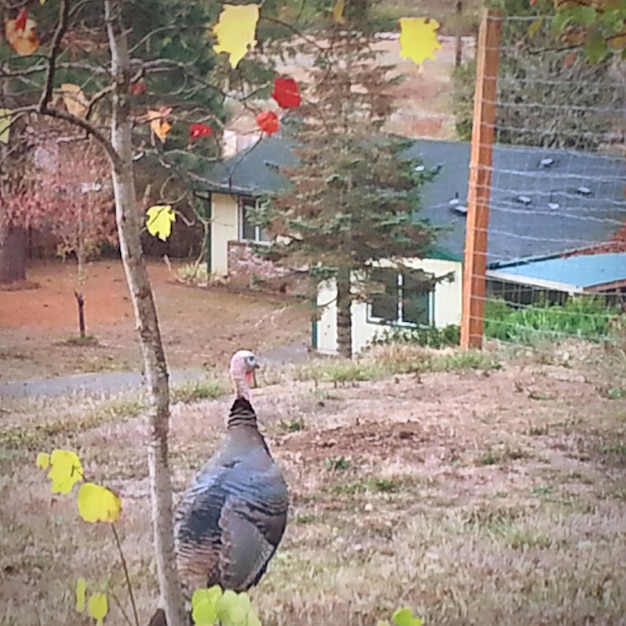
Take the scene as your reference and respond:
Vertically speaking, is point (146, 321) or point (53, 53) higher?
point (53, 53)

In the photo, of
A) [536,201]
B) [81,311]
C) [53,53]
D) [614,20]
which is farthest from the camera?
[536,201]

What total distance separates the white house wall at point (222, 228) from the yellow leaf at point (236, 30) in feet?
0.60

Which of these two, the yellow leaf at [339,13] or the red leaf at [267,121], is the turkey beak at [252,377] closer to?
the red leaf at [267,121]

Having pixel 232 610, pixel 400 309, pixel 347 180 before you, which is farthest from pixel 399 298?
pixel 232 610

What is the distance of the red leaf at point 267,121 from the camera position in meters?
1.68

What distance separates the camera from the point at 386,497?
171cm

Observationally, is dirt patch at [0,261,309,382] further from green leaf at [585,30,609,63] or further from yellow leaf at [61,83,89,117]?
green leaf at [585,30,609,63]

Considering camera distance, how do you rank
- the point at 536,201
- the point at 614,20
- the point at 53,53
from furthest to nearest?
the point at 536,201, the point at 614,20, the point at 53,53

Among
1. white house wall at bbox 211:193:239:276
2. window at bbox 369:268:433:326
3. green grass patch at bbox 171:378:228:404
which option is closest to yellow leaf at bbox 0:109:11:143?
white house wall at bbox 211:193:239:276

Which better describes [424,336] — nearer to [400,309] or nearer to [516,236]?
[400,309]

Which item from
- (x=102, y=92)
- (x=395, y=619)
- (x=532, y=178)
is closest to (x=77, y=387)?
(x=102, y=92)

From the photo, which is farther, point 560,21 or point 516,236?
point 516,236

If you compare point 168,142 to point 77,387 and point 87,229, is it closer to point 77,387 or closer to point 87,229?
point 87,229

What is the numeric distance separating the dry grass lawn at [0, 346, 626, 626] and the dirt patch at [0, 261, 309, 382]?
0.06m
